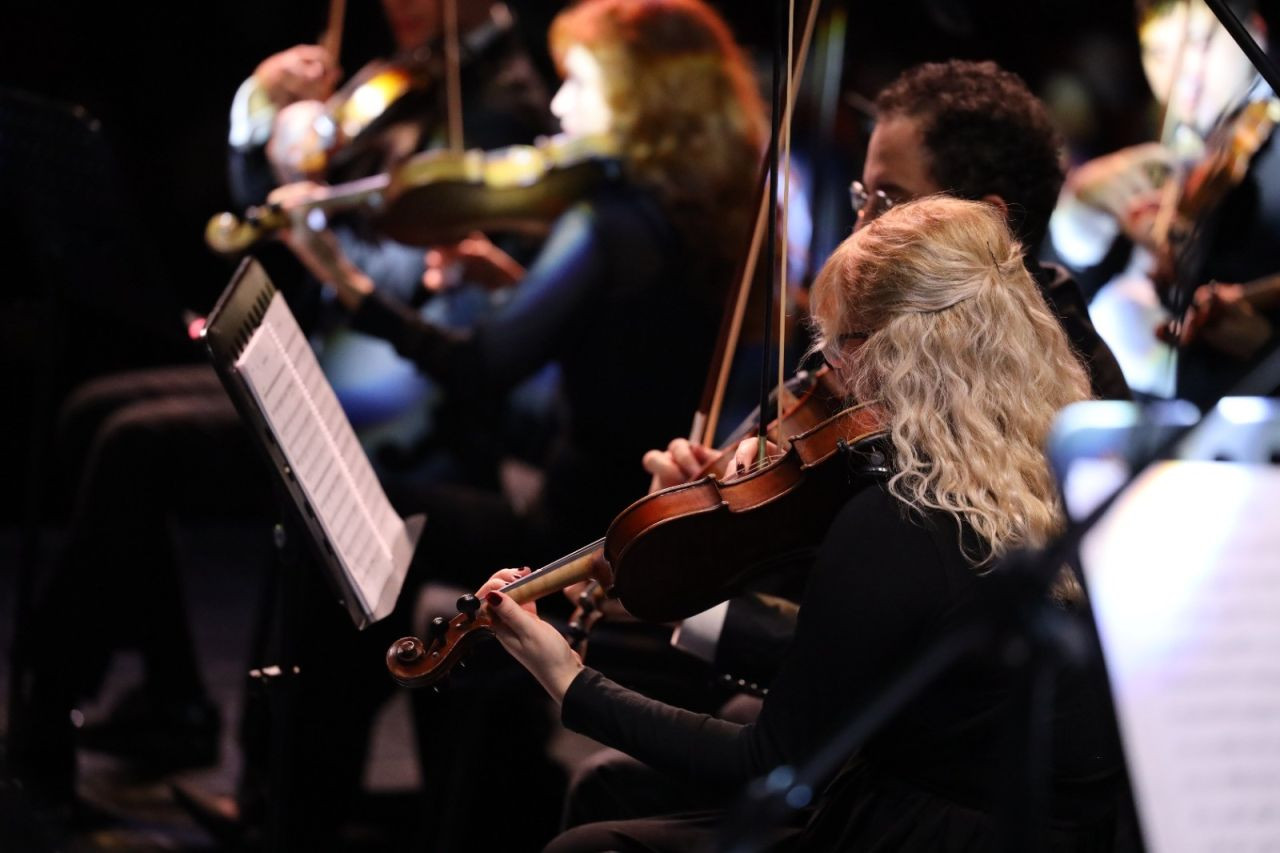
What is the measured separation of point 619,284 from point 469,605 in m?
1.19

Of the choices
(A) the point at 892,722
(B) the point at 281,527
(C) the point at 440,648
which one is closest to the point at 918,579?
(A) the point at 892,722

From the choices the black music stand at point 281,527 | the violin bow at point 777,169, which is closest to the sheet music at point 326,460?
the black music stand at point 281,527

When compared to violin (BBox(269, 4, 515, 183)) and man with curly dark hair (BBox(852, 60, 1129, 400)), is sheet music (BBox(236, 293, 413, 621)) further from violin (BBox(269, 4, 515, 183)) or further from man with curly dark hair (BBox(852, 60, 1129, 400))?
violin (BBox(269, 4, 515, 183))

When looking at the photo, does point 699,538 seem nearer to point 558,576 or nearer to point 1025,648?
point 558,576

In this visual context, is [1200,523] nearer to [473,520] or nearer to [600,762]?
[600,762]

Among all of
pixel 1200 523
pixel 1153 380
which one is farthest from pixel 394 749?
pixel 1200 523

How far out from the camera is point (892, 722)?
4.23 feet

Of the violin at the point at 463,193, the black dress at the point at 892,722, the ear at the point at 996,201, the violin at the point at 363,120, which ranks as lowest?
the black dress at the point at 892,722

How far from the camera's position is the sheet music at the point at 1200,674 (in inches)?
35.4

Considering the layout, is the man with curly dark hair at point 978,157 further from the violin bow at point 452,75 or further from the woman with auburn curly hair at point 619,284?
the violin bow at point 452,75

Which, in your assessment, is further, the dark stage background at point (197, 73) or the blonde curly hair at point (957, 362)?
the dark stage background at point (197, 73)

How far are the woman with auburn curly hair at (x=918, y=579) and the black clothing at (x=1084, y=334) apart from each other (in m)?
0.38

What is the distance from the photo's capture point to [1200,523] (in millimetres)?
942

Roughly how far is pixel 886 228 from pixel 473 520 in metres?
1.25
